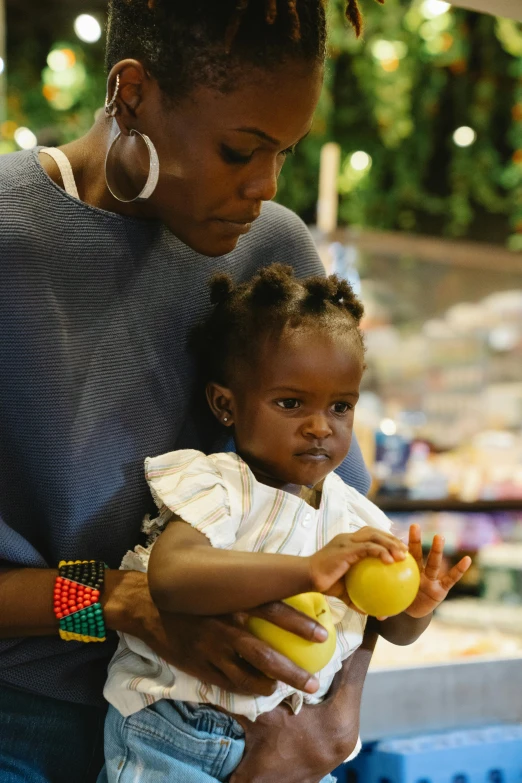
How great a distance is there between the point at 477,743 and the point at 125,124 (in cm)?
157

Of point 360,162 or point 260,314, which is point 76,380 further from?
point 360,162

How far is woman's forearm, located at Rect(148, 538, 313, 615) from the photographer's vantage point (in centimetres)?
111

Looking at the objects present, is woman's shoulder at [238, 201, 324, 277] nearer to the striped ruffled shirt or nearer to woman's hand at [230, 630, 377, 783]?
the striped ruffled shirt

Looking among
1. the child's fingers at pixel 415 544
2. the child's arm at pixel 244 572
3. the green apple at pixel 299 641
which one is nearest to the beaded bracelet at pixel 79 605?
the child's arm at pixel 244 572

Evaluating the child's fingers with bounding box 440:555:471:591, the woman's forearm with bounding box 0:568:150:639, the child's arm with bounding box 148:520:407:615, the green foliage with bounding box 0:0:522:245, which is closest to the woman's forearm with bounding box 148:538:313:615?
the child's arm with bounding box 148:520:407:615

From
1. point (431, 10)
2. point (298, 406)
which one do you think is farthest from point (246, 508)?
point (431, 10)

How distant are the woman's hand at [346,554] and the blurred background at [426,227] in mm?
2004

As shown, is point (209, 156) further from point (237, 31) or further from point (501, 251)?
point (501, 251)

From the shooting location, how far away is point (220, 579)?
113 cm

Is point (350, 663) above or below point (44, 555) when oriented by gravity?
below

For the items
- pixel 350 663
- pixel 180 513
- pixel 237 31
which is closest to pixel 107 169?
pixel 237 31

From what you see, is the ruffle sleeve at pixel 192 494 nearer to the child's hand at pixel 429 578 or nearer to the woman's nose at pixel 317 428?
the woman's nose at pixel 317 428

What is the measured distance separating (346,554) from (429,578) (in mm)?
308

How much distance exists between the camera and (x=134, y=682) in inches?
52.6
